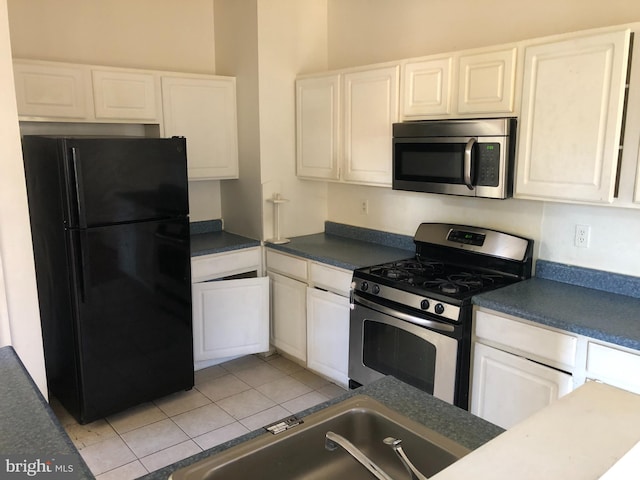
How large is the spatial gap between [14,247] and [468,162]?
80.7 inches

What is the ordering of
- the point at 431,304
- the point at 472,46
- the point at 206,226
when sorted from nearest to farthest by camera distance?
the point at 431,304, the point at 472,46, the point at 206,226

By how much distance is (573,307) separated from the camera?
2.29 m

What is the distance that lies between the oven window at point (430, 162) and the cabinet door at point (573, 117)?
316 mm

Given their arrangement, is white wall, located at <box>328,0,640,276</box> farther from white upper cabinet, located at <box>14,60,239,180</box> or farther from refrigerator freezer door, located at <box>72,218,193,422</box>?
refrigerator freezer door, located at <box>72,218,193,422</box>

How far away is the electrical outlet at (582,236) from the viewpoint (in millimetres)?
2576

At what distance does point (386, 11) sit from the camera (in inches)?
135

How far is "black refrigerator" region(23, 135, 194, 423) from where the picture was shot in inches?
108

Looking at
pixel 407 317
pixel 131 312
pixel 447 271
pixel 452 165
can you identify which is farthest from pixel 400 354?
pixel 131 312

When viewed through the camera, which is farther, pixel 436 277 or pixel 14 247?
pixel 436 277

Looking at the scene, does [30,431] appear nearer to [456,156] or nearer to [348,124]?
[456,156]

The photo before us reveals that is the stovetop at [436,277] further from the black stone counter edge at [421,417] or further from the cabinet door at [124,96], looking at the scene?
the cabinet door at [124,96]

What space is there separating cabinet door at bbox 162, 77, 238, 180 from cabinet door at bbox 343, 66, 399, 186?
920mm

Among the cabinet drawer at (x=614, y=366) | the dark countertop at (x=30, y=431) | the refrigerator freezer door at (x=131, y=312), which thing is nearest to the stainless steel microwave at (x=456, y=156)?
the cabinet drawer at (x=614, y=366)

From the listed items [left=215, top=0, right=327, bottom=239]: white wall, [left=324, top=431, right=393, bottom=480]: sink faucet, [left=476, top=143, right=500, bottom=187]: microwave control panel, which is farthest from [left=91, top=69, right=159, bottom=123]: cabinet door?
[left=324, top=431, right=393, bottom=480]: sink faucet
